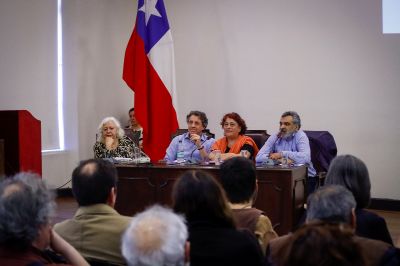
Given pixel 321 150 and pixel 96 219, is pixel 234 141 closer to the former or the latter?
pixel 321 150

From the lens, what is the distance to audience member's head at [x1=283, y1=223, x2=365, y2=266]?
135cm

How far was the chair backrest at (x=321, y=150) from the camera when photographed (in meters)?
5.36

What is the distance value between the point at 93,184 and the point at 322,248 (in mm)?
1175

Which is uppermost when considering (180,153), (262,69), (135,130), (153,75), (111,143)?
(262,69)

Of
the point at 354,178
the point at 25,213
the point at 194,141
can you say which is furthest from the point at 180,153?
the point at 25,213

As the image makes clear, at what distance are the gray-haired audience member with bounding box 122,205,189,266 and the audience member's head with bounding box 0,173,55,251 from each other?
0.34 metres

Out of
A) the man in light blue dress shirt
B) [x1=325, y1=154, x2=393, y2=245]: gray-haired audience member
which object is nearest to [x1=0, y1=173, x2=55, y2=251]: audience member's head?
[x1=325, y1=154, x2=393, y2=245]: gray-haired audience member

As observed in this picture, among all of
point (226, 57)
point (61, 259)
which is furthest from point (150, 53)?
point (61, 259)

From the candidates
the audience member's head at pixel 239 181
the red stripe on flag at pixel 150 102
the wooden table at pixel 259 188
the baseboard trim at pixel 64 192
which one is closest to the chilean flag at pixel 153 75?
the red stripe on flag at pixel 150 102

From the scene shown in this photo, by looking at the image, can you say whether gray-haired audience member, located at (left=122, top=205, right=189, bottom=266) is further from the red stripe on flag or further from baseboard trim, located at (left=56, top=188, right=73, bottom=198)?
baseboard trim, located at (left=56, top=188, right=73, bottom=198)

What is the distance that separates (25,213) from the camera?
5.54 ft

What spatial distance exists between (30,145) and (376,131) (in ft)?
13.1

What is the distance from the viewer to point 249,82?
290 inches

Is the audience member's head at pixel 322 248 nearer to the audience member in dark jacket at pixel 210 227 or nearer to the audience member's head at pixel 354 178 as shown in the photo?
the audience member in dark jacket at pixel 210 227
